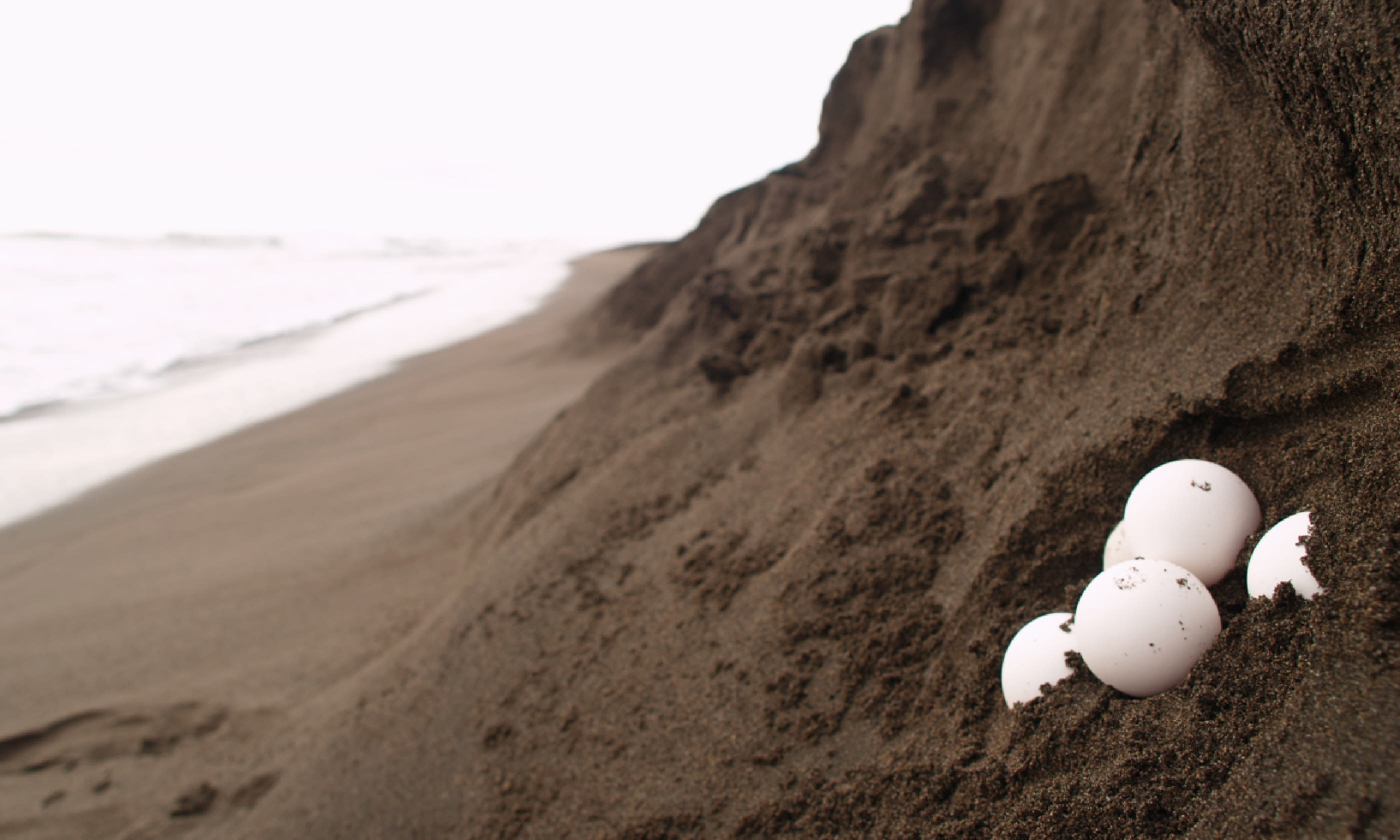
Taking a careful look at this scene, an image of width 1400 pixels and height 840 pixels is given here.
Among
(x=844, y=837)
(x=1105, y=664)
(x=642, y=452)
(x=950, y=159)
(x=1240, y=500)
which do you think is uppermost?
(x=950, y=159)

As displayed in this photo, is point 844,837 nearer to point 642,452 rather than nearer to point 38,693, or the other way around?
point 642,452

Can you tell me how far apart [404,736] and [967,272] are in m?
2.49

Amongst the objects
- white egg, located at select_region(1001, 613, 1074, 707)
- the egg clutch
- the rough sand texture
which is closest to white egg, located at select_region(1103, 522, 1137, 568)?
the egg clutch

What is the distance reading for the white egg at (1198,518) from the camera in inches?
62.1

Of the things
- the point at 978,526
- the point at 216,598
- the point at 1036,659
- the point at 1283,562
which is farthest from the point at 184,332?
the point at 1283,562

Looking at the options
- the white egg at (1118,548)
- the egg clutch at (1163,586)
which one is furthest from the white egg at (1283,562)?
the white egg at (1118,548)

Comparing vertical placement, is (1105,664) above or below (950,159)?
below

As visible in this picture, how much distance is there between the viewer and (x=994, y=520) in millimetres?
2080

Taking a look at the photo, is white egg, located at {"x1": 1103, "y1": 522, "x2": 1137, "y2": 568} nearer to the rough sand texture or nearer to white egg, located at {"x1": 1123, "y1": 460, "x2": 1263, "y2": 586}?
white egg, located at {"x1": 1123, "y1": 460, "x2": 1263, "y2": 586}

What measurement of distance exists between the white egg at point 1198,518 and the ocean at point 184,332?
742cm

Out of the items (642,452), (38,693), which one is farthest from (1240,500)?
(38,693)

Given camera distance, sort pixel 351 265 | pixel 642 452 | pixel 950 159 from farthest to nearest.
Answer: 1. pixel 351 265
2. pixel 950 159
3. pixel 642 452

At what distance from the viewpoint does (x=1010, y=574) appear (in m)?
1.93

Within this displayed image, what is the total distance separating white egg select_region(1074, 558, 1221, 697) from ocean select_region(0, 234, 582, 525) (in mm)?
7366
